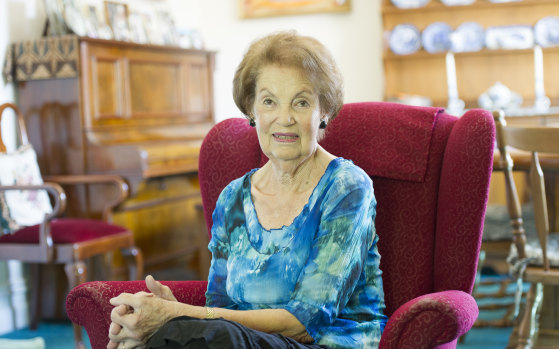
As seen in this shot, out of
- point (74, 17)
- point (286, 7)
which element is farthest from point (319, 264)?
point (286, 7)

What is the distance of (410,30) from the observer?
5.39m

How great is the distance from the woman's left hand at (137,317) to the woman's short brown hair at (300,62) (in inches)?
22.7

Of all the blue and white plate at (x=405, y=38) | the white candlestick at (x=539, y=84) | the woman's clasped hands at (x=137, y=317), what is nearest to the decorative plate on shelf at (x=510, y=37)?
the white candlestick at (x=539, y=84)

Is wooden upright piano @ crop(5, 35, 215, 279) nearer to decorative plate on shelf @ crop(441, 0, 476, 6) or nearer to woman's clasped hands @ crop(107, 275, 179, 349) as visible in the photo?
decorative plate on shelf @ crop(441, 0, 476, 6)

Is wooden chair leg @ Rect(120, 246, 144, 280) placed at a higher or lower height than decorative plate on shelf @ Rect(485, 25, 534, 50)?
lower

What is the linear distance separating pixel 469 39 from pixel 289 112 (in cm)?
385

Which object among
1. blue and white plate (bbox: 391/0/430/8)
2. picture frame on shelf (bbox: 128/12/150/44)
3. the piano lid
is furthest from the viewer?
blue and white plate (bbox: 391/0/430/8)

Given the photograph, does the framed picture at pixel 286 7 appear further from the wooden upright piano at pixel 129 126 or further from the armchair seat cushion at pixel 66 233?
the armchair seat cushion at pixel 66 233

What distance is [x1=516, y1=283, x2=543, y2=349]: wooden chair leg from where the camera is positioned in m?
2.69

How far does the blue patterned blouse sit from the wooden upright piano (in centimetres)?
204

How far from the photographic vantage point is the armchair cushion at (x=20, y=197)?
11.0ft

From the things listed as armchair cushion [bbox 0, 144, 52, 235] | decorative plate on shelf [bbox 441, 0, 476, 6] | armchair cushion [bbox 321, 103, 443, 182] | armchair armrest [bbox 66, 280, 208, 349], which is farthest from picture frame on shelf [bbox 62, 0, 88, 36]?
decorative plate on shelf [bbox 441, 0, 476, 6]

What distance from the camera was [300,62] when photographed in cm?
173

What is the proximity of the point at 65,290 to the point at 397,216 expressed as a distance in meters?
2.43
